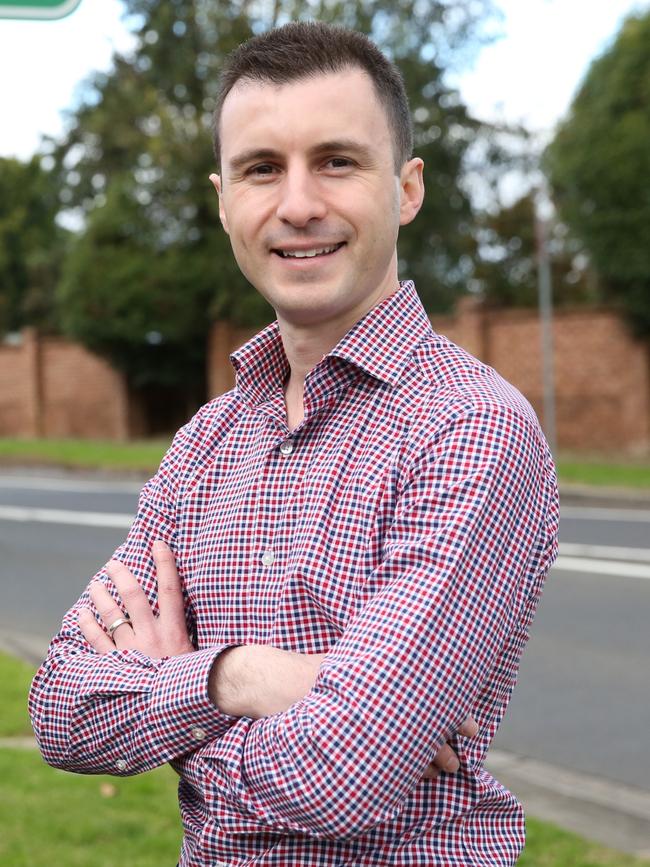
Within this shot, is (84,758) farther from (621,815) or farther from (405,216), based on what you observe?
(621,815)

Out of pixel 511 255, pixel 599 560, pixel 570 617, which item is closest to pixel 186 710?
pixel 570 617

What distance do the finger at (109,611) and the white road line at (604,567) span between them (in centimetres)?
845

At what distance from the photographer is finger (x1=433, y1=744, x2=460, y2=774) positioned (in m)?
1.75

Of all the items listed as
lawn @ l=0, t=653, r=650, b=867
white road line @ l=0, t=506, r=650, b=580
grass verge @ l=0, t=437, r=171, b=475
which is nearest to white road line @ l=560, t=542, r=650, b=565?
white road line @ l=0, t=506, r=650, b=580

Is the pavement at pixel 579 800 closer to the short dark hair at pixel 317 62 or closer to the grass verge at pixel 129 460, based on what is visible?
the short dark hair at pixel 317 62

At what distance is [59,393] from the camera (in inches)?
1350

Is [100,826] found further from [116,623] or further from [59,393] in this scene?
[59,393]

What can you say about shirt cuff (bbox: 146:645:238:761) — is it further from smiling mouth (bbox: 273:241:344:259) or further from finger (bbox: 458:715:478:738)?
smiling mouth (bbox: 273:241:344:259)

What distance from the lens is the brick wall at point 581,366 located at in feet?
73.4

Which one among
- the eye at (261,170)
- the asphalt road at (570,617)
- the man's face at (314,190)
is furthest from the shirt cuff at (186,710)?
the asphalt road at (570,617)

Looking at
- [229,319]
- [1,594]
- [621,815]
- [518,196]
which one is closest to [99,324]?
[229,319]

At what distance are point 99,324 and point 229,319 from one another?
10.8 ft

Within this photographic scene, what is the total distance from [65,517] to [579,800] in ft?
39.0

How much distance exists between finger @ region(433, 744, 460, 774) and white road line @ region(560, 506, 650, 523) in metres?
12.9
